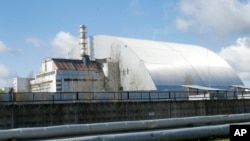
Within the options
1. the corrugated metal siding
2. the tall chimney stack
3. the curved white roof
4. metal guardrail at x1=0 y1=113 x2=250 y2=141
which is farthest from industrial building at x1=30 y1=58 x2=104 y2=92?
metal guardrail at x1=0 y1=113 x2=250 y2=141

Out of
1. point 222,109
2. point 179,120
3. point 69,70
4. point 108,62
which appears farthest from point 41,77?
point 179,120

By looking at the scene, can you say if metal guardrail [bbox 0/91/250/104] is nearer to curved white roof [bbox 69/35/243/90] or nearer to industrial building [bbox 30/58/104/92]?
curved white roof [bbox 69/35/243/90]

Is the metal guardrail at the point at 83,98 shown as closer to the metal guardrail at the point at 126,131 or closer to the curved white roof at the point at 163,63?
the metal guardrail at the point at 126,131

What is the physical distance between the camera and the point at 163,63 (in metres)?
79.2

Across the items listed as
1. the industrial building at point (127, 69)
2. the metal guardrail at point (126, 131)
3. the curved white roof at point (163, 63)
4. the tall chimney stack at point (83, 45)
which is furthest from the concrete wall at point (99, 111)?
the tall chimney stack at point (83, 45)

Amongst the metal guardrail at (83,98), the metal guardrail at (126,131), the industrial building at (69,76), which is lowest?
the metal guardrail at (126,131)

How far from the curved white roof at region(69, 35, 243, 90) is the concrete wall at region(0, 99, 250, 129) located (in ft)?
131

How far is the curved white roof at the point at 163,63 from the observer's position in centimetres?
7569

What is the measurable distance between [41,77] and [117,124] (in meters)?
70.4

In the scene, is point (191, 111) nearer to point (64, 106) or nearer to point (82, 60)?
point (64, 106)

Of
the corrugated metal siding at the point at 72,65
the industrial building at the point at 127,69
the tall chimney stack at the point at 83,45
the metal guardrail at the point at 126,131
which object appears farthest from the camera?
the tall chimney stack at the point at 83,45

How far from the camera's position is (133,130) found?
13.5 m

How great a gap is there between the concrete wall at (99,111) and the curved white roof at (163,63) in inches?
1576

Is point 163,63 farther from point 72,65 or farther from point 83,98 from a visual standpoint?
point 83,98
